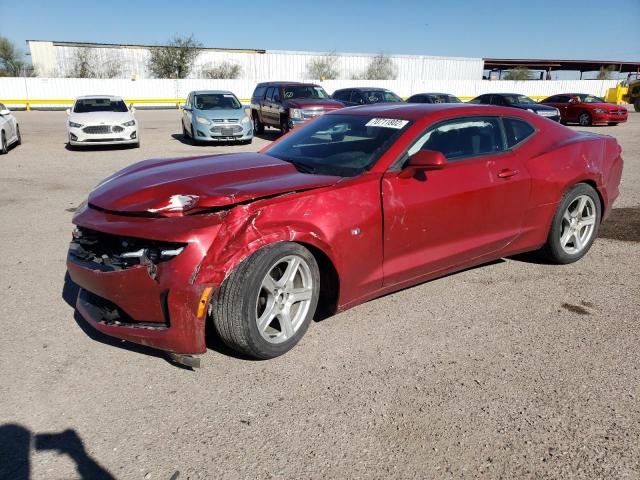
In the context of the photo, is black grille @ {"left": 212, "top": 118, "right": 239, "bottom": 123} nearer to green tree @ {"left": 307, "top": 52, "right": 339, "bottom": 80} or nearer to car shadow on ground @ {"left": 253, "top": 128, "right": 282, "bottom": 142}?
car shadow on ground @ {"left": 253, "top": 128, "right": 282, "bottom": 142}

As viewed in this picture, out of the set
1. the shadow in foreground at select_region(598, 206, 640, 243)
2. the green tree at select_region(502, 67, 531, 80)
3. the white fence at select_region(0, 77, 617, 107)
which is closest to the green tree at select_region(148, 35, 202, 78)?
the white fence at select_region(0, 77, 617, 107)

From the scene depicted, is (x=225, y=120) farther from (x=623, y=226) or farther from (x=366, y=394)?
(x=366, y=394)

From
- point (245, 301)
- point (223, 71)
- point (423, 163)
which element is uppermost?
point (223, 71)

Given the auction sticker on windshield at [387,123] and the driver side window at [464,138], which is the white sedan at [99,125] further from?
the driver side window at [464,138]

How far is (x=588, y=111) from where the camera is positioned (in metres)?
22.1

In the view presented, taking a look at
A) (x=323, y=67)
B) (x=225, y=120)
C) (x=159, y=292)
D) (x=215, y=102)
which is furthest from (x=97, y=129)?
(x=323, y=67)

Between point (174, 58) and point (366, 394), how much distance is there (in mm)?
60105

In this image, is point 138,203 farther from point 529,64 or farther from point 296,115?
point 529,64

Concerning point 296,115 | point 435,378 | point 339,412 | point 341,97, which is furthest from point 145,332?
point 341,97

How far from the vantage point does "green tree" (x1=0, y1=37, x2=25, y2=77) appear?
186 feet

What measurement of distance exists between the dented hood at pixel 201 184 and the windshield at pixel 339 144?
0.64ft

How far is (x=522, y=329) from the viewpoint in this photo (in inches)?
149

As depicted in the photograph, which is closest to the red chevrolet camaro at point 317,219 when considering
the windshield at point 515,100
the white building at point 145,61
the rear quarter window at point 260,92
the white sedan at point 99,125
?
the white sedan at point 99,125

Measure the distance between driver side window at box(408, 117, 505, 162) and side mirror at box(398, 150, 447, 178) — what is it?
6.3 inches
